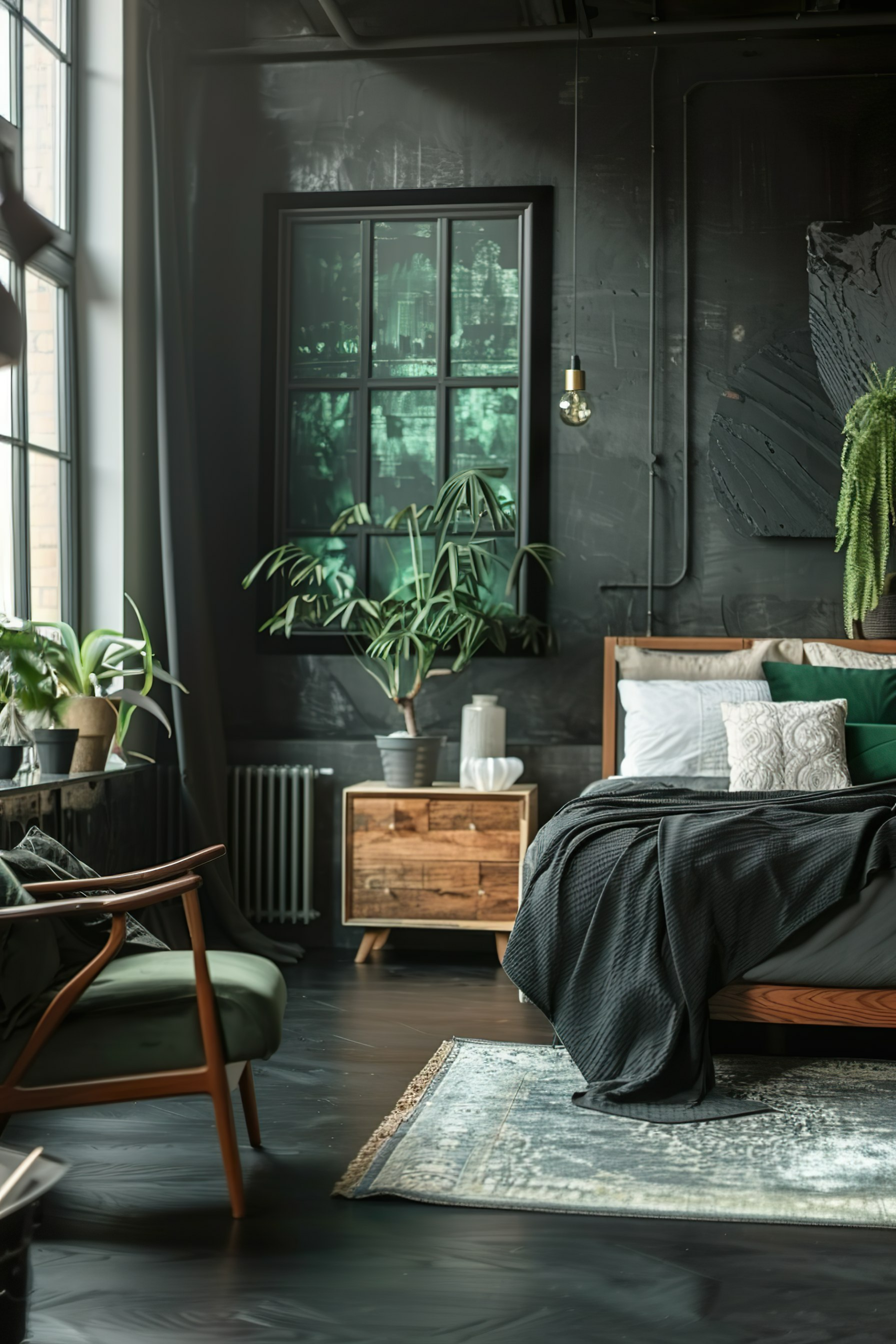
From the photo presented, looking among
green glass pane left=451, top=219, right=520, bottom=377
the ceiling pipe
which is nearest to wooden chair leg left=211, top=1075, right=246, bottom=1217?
green glass pane left=451, top=219, right=520, bottom=377

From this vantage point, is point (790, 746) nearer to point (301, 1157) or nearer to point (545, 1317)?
point (301, 1157)

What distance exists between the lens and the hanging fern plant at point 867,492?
15.1ft

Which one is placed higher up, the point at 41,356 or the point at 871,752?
the point at 41,356

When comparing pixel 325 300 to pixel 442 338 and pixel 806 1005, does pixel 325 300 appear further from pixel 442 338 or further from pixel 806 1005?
pixel 806 1005

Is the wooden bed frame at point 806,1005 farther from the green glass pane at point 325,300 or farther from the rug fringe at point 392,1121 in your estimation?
the green glass pane at point 325,300

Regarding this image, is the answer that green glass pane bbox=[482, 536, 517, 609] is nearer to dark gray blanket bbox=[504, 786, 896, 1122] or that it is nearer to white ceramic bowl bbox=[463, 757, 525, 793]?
white ceramic bowl bbox=[463, 757, 525, 793]

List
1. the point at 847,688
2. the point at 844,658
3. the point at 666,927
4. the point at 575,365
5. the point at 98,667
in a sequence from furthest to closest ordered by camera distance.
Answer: the point at 844,658 → the point at 575,365 → the point at 847,688 → the point at 98,667 → the point at 666,927

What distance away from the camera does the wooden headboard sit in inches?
184

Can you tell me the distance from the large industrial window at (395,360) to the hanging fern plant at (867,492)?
117 cm

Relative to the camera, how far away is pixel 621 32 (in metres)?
4.84

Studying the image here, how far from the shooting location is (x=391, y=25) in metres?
4.87

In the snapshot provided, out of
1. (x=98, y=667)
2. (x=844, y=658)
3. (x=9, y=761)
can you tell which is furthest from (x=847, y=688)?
(x=9, y=761)

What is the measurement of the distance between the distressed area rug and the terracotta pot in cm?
139

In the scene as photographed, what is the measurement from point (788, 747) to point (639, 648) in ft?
2.98
